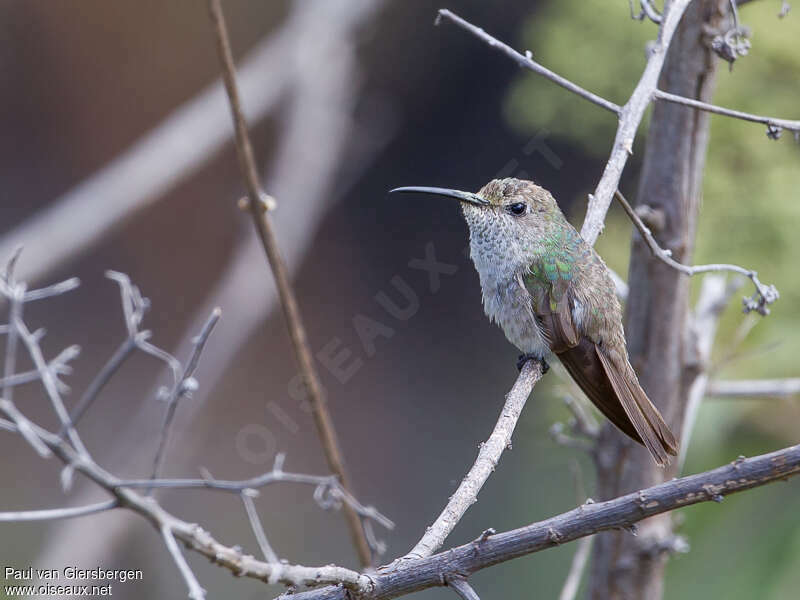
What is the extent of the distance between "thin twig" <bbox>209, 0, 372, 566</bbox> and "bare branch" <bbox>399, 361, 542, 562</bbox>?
54 centimetres

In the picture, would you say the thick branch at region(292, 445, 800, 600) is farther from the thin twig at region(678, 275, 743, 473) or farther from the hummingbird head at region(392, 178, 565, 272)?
the thin twig at region(678, 275, 743, 473)

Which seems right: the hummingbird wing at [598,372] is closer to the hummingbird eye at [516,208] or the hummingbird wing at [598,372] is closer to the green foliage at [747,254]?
the hummingbird eye at [516,208]

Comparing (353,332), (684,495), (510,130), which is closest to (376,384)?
(353,332)

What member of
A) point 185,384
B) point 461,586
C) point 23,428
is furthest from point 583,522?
point 23,428

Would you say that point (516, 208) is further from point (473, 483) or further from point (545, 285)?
point (473, 483)

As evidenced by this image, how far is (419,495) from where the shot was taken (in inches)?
207

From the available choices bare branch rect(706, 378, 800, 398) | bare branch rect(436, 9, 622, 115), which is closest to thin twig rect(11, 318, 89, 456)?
bare branch rect(436, 9, 622, 115)

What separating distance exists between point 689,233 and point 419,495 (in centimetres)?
325

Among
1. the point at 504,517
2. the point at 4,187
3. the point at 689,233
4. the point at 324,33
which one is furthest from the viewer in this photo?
the point at 4,187

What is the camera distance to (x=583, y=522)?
117cm

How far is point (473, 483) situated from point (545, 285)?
1.06 meters

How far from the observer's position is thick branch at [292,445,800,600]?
1119 millimetres

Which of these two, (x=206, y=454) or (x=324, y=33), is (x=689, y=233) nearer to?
(x=324, y=33)

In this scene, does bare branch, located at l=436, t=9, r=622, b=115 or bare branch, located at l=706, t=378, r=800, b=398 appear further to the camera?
bare branch, located at l=706, t=378, r=800, b=398
